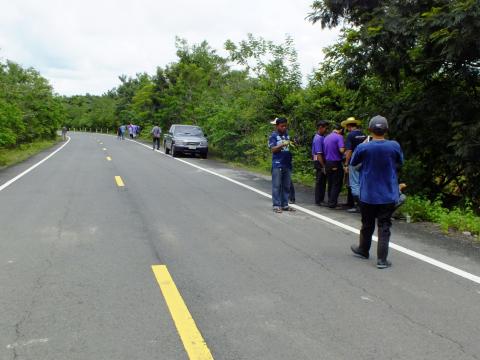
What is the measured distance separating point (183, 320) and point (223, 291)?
77 cm

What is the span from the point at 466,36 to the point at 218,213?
5282mm

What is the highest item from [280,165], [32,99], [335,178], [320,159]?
[32,99]

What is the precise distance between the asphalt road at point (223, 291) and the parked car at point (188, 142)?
15.7m

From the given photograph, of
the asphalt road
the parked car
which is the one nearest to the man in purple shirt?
the asphalt road

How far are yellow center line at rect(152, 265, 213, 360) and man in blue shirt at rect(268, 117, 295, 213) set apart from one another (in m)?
4.32

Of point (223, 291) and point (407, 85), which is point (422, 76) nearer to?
point (407, 85)

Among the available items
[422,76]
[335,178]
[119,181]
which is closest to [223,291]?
[335,178]

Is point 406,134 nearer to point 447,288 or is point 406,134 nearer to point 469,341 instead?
point 447,288

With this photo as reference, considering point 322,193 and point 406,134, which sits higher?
point 406,134

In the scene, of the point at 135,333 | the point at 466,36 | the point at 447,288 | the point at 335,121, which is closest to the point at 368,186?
the point at 447,288

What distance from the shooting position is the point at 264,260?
572cm

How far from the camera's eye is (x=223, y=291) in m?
4.59

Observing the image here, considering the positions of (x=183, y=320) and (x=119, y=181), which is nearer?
(x=183, y=320)

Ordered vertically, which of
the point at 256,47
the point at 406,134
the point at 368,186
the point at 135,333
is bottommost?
the point at 135,333
